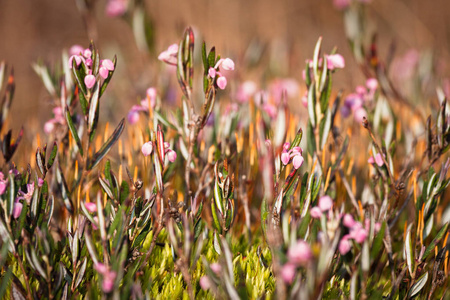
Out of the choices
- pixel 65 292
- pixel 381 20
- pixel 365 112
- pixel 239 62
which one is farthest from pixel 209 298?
pixel 381 20

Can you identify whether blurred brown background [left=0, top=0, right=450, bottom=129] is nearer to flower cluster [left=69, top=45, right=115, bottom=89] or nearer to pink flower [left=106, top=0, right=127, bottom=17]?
pink flower [left=106, top=0, right=127, bottom=17]

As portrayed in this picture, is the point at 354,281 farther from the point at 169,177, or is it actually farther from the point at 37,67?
the point at 37,67

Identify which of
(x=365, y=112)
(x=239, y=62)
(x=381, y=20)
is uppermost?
(x=381, y=20)

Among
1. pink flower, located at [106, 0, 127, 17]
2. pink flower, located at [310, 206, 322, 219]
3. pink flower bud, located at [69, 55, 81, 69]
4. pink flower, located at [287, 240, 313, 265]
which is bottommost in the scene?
pink flower, located at [287, 240, 313, 265]

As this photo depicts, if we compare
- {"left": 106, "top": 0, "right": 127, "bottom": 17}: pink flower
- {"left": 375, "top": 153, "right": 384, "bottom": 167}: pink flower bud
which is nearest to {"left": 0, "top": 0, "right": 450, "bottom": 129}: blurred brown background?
{"left": 106, "top": 0, "right": 127, "bottom": 17}: pink flower

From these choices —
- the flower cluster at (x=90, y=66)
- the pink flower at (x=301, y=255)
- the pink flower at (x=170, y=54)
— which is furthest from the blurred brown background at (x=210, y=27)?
the pink flower at (x=301, y=255)
